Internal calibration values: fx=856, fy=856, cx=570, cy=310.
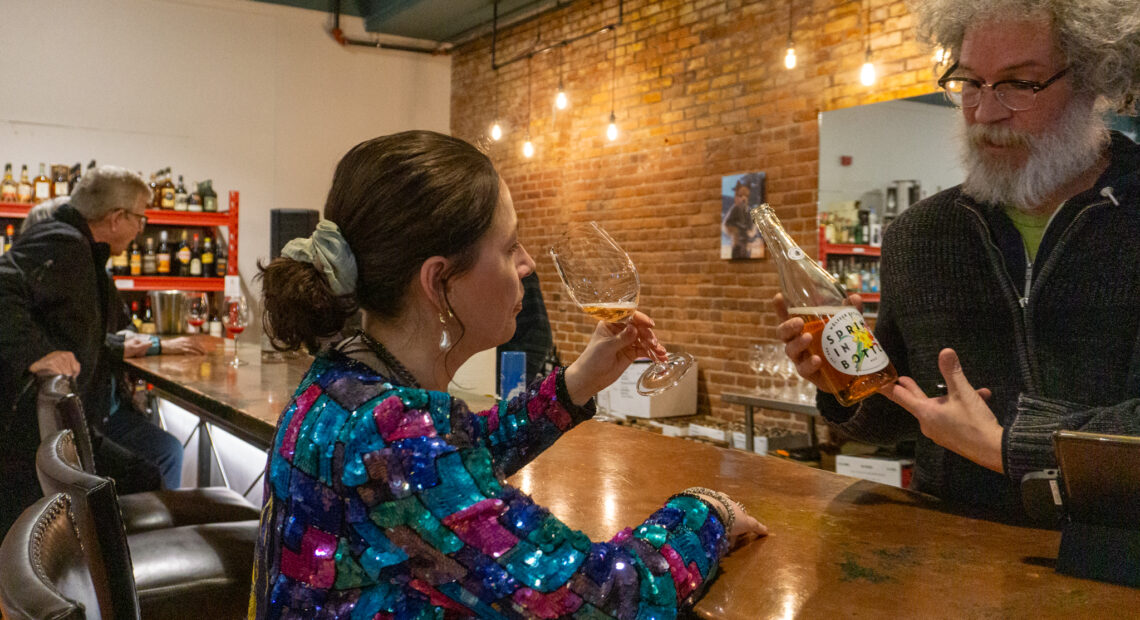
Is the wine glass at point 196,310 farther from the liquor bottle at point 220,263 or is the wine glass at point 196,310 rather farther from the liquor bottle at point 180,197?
the liquor bottle at point 220,263

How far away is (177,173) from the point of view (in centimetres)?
736

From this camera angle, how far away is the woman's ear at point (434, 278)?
3.61 ft

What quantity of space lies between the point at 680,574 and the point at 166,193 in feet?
21.7

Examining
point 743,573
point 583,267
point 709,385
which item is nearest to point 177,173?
point 709,385

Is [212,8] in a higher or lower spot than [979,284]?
higher

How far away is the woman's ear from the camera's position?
110 centimetres

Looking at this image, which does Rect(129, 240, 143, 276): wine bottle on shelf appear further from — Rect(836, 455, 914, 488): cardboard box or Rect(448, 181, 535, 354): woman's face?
Rect(448, 181, 535, 354): woman's face

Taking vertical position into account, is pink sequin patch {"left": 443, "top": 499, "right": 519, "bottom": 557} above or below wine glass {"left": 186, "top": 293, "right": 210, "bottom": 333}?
below

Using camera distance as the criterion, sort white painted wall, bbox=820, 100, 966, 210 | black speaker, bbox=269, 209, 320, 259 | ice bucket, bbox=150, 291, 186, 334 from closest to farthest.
Answer: white painted wall, bbox=820, 100, 966, 210
ice bucket, bbox=150, 291, 186, 334
black speaker, bbox=269, 209, 320, 259

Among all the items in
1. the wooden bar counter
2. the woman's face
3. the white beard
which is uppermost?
the white beard

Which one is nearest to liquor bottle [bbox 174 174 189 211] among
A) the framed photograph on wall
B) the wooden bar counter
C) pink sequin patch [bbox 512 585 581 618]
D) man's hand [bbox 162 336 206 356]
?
man's hand [bbox 162 336 206 356]

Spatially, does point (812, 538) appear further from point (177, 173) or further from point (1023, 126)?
point (177, 173)

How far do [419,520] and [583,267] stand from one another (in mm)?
570

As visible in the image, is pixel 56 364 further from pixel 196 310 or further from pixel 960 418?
pixel 960 418
